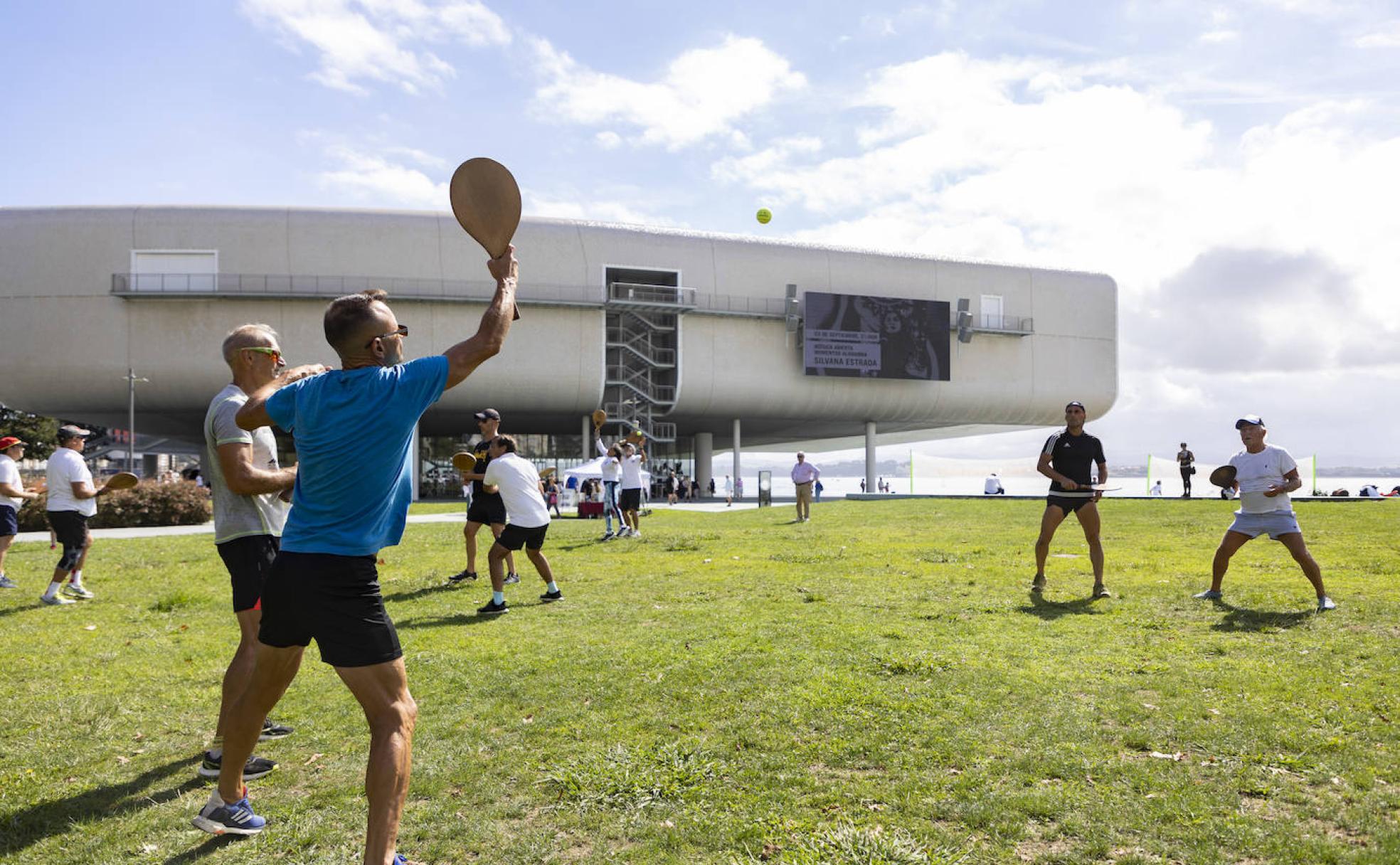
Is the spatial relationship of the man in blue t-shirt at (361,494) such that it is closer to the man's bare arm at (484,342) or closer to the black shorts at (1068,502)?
the man's bare arm at (484,342)

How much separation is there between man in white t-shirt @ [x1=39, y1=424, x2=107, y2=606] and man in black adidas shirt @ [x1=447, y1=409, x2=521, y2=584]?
3740 mm

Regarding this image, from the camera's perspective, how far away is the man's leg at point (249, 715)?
354cm

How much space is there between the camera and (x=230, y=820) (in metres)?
3.64

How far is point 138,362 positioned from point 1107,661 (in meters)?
43.4

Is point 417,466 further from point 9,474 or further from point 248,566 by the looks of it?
point 248,566

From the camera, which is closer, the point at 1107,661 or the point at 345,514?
the point at 345,514

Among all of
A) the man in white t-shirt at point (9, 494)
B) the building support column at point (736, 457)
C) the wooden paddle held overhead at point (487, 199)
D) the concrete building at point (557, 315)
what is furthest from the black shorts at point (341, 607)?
the building support column at point (736, 457)

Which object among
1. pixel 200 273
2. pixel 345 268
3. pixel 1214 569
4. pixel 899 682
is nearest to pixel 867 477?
pixel 345 268

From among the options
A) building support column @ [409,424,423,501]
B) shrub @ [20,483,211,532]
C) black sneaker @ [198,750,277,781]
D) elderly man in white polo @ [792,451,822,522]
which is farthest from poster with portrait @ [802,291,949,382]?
black sneaker @ [198,750,277,781]

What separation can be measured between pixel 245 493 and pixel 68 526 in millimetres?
7524

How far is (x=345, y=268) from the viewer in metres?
40.2

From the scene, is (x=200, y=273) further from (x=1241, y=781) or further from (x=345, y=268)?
(x=1241, y=781)

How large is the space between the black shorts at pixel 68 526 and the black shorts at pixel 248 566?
6598 millimetres

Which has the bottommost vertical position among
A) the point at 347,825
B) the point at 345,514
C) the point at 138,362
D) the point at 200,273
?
the point at 347,825
